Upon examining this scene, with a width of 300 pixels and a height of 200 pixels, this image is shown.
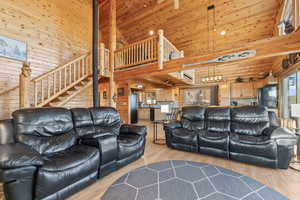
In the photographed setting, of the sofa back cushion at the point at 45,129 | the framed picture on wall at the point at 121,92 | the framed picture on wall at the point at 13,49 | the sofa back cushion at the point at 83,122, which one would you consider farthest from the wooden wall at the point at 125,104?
the sofa back cushion at the point at 45,129

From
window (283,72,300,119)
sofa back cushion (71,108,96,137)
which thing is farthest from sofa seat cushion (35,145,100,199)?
window (283,72,300,119)

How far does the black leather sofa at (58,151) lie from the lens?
1258mm

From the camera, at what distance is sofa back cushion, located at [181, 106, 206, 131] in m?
3.33

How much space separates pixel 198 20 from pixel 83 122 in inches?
223

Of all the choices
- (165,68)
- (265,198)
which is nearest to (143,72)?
(165,68)

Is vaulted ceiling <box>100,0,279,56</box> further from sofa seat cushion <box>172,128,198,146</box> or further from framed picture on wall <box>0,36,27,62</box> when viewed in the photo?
framed picture on wall <box>0,36,27,62</box>

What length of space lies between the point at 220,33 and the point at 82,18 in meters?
5.60

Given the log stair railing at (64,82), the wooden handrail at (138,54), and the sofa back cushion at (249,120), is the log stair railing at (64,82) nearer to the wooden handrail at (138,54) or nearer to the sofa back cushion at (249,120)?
the wooden handrail at (138,54)

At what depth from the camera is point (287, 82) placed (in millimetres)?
4254

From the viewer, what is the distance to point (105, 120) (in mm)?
2828

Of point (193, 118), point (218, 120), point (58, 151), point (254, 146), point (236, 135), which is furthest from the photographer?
point (193, 118)

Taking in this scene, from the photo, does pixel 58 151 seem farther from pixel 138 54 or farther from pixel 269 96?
pixel 269 96

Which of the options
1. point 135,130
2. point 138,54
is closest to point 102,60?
point 138,54

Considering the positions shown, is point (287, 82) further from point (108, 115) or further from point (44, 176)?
point (44, 176)
